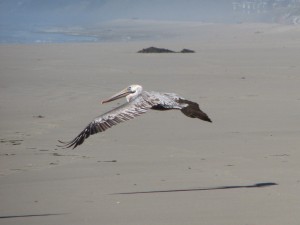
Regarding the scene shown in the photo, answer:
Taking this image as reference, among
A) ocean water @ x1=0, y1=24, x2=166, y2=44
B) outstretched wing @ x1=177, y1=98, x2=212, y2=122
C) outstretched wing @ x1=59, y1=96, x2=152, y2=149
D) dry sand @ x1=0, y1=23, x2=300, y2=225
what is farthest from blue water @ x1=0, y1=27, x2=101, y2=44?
outstretched wing @ x1=59, y1=96, x2=152, y2=149

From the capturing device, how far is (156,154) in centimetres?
838

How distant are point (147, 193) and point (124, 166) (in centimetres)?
117

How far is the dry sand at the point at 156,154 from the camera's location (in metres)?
6.04

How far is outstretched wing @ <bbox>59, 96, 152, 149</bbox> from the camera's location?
666cm

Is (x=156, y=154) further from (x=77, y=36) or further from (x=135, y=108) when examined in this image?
(x=77, y=36)

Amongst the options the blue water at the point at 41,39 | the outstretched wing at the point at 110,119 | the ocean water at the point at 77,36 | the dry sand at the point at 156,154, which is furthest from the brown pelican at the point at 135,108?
the blue water at the point at 41,39

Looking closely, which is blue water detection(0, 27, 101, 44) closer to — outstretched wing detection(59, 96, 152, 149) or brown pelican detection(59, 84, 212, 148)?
brown pelican detection(59, 84, 212, 148)

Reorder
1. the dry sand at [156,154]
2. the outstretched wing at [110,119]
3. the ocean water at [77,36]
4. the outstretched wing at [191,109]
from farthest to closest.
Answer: the ocean water at [77,36] → the outstretched wing at [191,109] → the outstretched wing at [110,119] → the dry sand at [156,154]

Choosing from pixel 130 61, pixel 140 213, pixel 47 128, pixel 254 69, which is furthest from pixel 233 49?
pixel 140 213

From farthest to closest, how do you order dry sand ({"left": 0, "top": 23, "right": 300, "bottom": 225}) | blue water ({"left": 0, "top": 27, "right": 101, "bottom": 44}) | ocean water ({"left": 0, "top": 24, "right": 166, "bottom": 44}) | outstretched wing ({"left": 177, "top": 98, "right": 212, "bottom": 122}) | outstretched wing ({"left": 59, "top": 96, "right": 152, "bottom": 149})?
1. ocean water ({"left": 0, "top": 24, "right": 166, "bottom": 44})
2. blue water ({"left": 0, "top": 27, "right": 101, "bottom": 44})
3. outstretched wing ({"left": 177, "top": 98, "right": 212, "bottom": 122})
4. outstretched wing ({"left": 59, "top": 96, "right": 152, "bottom": 149})
5. dry sand ({"left": 0, "top": 23, "right": 300, "bottom": 225})

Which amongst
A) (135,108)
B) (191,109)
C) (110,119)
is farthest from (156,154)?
(110,119)

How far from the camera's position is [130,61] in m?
20.9

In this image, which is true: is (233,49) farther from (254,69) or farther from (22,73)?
(22,73)

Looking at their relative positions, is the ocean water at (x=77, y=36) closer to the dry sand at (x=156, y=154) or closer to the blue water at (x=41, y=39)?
the blue water at (x=41, y=39)
